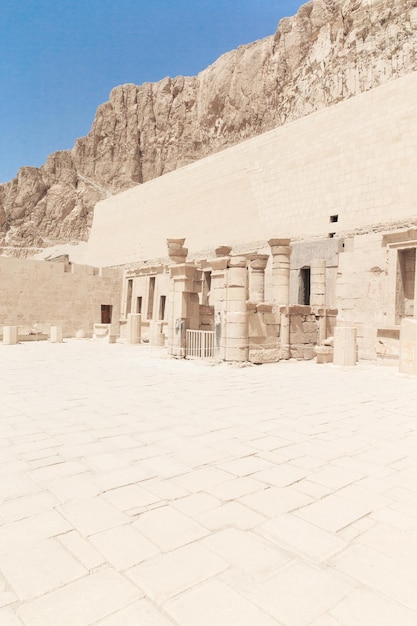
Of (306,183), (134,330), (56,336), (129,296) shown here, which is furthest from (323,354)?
(129,296)

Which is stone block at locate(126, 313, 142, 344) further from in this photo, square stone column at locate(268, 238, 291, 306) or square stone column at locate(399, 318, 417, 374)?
square stone column at locate(399, 318, 417, 374)

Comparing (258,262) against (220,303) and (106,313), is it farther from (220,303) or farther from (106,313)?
(106,313)

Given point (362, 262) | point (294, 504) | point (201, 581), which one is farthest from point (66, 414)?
point (362, 262)

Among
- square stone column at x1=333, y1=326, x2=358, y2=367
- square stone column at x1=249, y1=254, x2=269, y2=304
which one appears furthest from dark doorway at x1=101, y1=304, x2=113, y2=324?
square stone column at x1=333, y1=326, x2=358, y2=367

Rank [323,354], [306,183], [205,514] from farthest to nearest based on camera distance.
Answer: [306,183] < [323,354] < [205,514]

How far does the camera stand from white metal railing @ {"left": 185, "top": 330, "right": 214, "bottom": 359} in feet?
36.9

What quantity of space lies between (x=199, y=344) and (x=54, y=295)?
36.3ft

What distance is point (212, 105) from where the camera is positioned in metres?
40.3

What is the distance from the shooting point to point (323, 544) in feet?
7.35

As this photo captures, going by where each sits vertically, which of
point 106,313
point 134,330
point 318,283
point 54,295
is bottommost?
point 134,330

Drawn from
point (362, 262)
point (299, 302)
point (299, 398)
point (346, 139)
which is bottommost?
point (299, 398)

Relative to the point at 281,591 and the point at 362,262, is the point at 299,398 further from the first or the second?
the point at 362,262

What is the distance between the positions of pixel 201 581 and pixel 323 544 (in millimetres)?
734

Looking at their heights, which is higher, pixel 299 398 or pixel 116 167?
pixel 116 167
